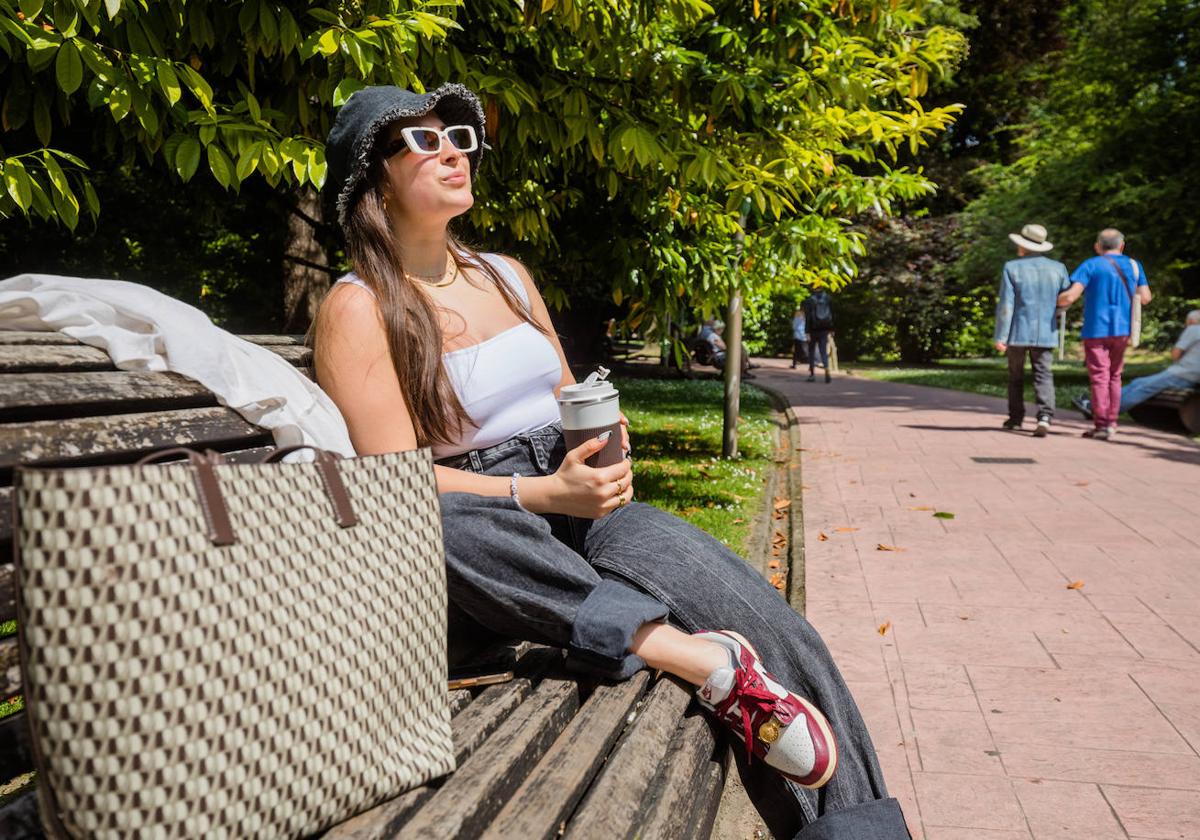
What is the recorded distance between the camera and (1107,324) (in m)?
10.5

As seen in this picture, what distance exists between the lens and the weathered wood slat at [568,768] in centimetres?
158

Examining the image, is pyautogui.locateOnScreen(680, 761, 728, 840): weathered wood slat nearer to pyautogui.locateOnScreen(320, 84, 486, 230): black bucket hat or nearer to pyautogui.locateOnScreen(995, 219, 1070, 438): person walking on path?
pyautogui.locateOnScreen(320, 84, 486, 230): black bucket hat

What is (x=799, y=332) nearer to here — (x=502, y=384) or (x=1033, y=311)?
(x=1033, y=311)

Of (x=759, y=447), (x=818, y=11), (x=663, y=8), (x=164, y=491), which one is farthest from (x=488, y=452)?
(x=759, y=447)

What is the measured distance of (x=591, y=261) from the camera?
6434 millimetres

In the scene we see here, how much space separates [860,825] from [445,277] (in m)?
1.72

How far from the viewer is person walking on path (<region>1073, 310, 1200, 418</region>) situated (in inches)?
462

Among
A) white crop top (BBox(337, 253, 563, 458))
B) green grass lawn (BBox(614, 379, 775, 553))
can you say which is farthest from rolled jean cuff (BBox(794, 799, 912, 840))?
green grass lawn (BBox(614, 379, 775, 553))

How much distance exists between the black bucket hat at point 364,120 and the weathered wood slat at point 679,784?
1.53 m

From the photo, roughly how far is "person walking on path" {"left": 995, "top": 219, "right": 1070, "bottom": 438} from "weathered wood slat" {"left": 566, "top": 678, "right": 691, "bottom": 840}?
9.53m

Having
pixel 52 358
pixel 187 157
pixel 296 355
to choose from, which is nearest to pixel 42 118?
pixel 187 157

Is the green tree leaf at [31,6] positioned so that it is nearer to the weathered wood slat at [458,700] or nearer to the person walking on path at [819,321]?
the weathered wood slat at [458,700]

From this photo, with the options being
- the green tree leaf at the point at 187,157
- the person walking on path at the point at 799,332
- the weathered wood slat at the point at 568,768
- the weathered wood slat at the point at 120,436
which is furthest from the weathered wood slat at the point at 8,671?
the person walking on path at the point at 799,332

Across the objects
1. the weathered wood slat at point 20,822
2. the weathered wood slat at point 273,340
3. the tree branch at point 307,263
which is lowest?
the weathered wood slat at point 20,822
